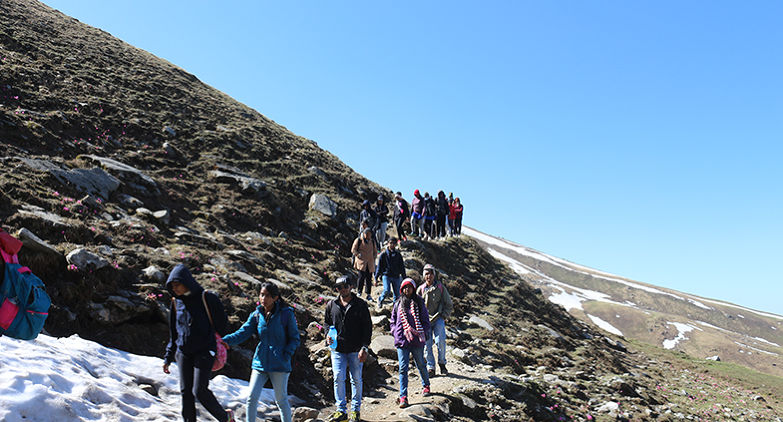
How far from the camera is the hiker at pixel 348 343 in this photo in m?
7.13

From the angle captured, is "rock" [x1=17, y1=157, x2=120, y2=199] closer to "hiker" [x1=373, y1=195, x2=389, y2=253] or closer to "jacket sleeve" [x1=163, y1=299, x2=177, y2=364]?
"hiker" [x1=373, y1=195, x2=389, y2=253]

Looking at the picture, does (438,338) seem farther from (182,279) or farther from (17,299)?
(17,299)

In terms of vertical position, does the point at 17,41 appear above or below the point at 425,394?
above

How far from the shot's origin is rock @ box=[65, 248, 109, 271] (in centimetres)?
905

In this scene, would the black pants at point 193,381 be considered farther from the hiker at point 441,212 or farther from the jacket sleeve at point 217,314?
the hiker at point 441,212

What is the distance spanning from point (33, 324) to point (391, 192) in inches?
1353

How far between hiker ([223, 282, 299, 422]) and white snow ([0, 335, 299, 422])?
151 centimetres

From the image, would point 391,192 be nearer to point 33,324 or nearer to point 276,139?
point 276,139

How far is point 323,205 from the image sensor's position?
2408cm

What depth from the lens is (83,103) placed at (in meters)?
21.2

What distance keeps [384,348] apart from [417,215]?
41.2 ft

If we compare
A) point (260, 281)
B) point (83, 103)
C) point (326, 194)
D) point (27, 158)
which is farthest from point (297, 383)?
point (83, 103)

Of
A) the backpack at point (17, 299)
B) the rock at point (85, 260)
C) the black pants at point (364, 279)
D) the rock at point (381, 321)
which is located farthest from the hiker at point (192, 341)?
the black pants at point (364, 279)

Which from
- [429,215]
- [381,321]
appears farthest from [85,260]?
[429,215]
